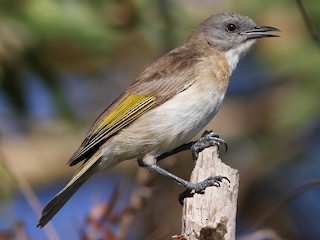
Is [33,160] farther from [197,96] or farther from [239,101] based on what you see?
[197,96]

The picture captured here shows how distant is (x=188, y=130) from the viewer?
698 centimetres

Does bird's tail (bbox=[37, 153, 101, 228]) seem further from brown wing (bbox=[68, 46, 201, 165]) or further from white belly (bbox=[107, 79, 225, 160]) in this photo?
white belly (bbox=[107, 79, 225, 160])

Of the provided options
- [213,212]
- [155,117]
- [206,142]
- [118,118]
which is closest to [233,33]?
[155,117]

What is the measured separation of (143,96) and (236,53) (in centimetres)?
100

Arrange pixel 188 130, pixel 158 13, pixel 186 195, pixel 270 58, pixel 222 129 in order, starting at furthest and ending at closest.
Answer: pixel 222 129 < pixel 270 58 < pixel 158 13 < pixel 188 130 < pixel 186 195

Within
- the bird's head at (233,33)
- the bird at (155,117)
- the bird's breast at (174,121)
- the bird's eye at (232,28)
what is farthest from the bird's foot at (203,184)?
the bird's eye at (232,28)

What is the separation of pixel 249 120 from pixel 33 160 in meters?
2.13

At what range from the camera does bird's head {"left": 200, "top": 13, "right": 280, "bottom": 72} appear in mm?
7902

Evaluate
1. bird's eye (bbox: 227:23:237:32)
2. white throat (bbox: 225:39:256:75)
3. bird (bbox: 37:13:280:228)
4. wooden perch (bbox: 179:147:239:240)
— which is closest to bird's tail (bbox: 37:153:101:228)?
bird (bbox: 37:13:280:228)

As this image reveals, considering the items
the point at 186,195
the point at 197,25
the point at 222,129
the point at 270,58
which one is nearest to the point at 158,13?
the point at 197,25

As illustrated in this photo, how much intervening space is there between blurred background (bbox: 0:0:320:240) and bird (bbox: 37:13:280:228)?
231 millimetres

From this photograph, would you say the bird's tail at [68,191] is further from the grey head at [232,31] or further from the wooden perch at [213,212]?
the grey head at [232,31]

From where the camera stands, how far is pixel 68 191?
274 inches

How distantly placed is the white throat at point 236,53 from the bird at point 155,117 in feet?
0.67
